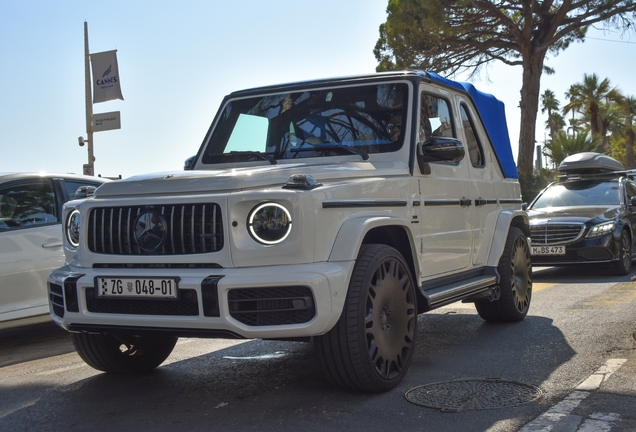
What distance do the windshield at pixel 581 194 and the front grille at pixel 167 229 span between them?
30.2 feet

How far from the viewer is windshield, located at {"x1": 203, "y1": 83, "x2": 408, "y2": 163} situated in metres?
5.46

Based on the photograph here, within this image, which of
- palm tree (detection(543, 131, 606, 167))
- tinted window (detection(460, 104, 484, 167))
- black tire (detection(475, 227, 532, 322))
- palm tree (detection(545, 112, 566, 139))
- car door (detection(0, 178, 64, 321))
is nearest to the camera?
tinted window (detection(460, 104, 484, 167))

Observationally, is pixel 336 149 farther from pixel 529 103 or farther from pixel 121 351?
pixel 529 103

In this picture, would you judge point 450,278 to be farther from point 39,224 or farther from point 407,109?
point 39,224

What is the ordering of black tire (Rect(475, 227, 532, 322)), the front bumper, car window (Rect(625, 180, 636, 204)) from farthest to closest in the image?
1. car window (Rect(625, 180, 636, 204))
2. black tire (Rect(475, 227, 532, 322))
3. the front bumper

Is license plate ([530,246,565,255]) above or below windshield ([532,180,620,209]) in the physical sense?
below

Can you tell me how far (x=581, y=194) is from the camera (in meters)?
12.5

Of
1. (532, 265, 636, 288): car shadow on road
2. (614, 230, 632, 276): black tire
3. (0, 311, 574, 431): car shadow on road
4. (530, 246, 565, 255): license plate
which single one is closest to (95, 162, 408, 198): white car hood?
(0, 311, 574, 431): car shadow on road

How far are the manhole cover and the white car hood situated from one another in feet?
4.38

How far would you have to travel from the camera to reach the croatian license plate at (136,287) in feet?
13.7

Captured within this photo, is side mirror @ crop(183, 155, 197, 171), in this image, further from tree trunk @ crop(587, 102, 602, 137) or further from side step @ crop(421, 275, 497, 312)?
tree trunk @ crop(587, 102, 602, 137)

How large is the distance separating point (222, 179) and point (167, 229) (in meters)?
0.41

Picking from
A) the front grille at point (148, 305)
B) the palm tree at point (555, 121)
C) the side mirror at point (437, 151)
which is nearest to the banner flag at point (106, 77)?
the side mirror at point (437, 151)

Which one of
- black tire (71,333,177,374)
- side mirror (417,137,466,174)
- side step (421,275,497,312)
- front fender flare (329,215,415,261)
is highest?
side mirror (417,137,466,174)
